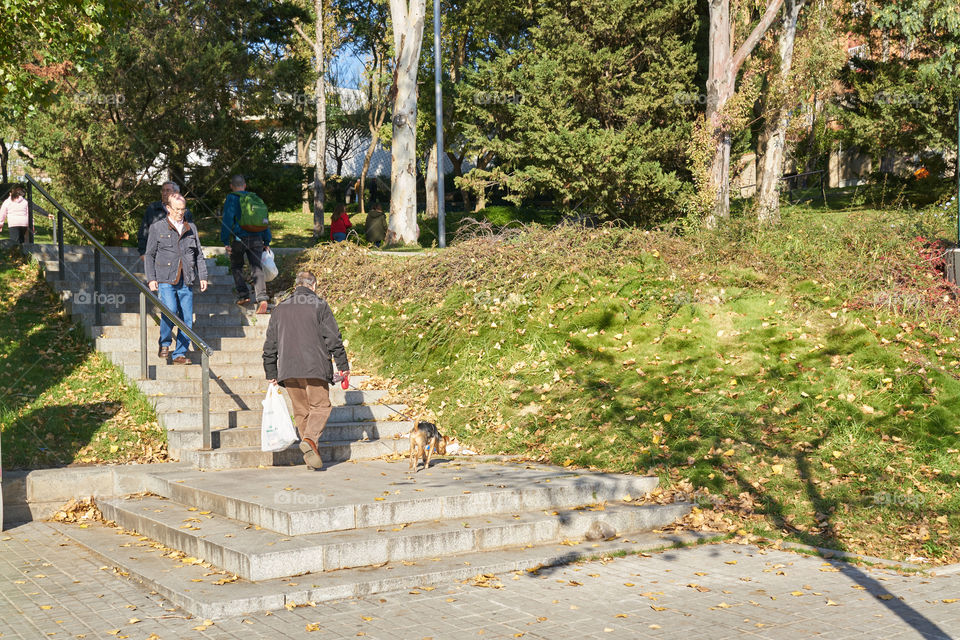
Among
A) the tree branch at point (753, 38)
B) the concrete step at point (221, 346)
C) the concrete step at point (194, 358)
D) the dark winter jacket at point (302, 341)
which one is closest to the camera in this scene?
the dark winter jacket at point (302, 341)

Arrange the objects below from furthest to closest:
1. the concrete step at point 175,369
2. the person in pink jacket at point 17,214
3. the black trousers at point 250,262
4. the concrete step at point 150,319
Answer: the person in pink jacket at point 17,214 < the black trousers at point 250,262 < the concrete step at point 150,319 < the concrete step at point 175,369

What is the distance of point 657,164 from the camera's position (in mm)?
25141

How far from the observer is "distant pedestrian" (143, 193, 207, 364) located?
10.4 m

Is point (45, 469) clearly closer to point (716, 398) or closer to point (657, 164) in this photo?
point (716, 398)

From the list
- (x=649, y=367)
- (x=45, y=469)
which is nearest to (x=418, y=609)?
(x=45, y=469)

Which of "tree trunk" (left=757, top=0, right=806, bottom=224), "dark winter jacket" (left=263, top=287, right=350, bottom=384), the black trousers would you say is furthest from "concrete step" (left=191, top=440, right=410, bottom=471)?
"tree trunk" (left=757, top=0, right=806, bottom=224)

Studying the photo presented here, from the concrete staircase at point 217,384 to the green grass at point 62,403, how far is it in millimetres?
215

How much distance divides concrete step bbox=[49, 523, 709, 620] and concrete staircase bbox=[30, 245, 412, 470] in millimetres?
1704

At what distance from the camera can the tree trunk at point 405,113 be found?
2034 cm

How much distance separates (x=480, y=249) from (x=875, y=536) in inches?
319

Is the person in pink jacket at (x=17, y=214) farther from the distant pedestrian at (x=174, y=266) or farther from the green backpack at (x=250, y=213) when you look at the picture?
the distant pedestrian at (x=174, y=266)

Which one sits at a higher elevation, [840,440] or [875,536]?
[840,440]

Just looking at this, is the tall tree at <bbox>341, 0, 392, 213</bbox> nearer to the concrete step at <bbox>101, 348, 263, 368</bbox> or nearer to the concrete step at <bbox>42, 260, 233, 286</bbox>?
the concrete step at <bbox>42, 260, 233, 286</bbox>

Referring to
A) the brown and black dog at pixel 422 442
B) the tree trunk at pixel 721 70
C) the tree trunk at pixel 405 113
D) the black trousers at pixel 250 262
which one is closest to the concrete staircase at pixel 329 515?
the brown and black dog at pixel 422 442
